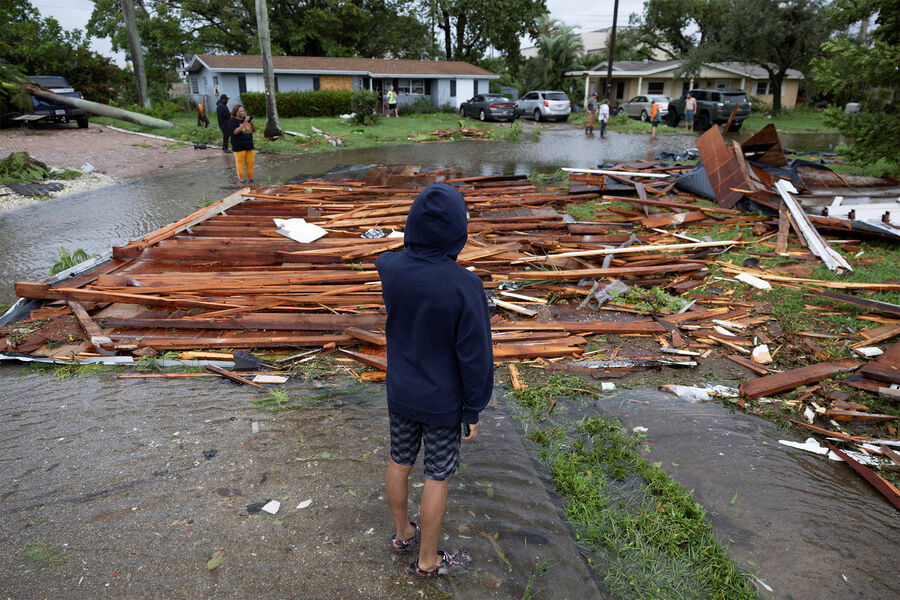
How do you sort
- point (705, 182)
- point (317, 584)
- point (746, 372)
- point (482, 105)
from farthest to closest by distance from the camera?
point (482, 105) → point (705, 182) → point (746, 372) → point (317, 584)

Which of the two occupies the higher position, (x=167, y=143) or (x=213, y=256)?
(x=167, y=143)

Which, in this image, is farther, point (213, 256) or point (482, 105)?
point (482, 105)

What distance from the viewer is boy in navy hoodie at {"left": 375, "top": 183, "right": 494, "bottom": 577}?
2.23 m

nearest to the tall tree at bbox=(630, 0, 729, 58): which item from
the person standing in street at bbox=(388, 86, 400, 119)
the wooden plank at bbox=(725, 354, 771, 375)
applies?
the person standing in street at bbox=(388, 86, 400, 119)

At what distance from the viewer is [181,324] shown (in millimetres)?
5238

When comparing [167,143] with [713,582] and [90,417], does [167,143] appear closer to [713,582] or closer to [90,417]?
[90,417]

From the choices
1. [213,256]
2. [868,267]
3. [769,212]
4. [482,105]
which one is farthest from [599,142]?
[213,256]

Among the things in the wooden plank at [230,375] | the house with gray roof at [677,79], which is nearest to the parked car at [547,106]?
the house with gray roof at [677,79]

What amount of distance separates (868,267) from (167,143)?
22080 mm

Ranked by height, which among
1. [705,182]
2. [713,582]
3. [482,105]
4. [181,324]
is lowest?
[713,582]

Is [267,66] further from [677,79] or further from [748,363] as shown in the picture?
[677,79]

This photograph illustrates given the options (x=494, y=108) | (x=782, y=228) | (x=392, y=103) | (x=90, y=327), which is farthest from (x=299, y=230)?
(x=392, y=103)

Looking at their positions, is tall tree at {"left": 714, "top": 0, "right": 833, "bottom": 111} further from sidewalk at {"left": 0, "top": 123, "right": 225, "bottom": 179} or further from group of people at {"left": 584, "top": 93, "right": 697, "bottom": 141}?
sidewalk at {"left": 0, "top": 123, "right": 225, "bottom": 179}

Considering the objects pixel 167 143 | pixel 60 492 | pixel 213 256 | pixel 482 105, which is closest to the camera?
pixel 60 492
